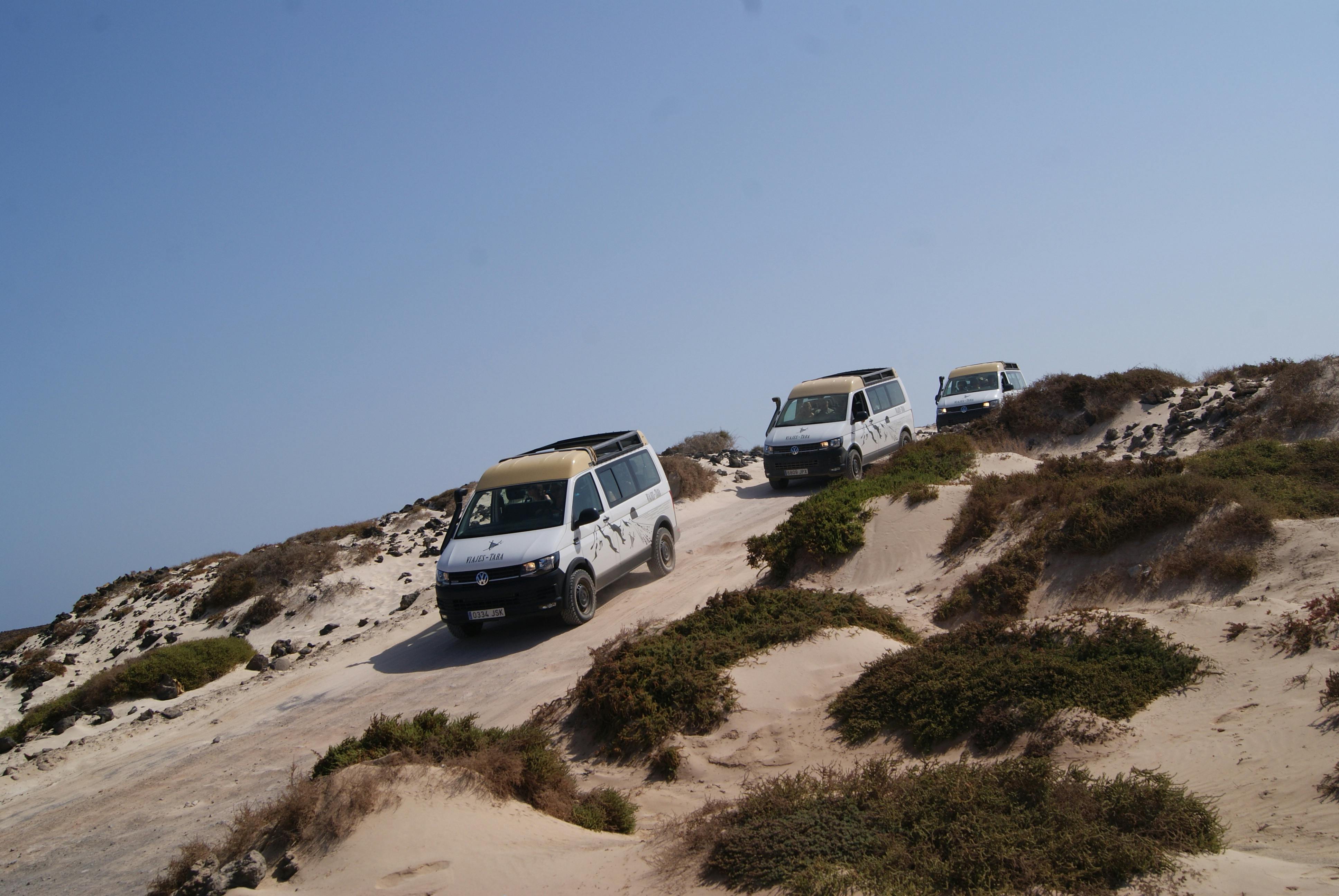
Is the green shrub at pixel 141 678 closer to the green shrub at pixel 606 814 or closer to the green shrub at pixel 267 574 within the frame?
the green shrub at pixel 267 574

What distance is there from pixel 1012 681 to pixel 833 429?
1255 centimetres

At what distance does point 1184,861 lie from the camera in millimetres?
4730

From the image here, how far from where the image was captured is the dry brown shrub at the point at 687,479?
21.7 m

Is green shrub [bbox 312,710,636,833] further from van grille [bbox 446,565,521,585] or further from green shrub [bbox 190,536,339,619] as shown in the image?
green shrub [bbox 190,536,339,619]

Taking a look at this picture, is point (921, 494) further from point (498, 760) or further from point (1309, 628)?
point (498, 760)

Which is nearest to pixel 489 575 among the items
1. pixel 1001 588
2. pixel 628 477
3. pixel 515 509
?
pixel 515 509

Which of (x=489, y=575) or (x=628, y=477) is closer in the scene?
(x=489, y=575)

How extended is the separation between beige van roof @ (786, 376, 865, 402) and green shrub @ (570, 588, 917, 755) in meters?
10.3

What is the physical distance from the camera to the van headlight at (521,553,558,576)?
457 inches

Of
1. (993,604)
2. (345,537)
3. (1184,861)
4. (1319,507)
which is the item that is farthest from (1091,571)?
(345,537)

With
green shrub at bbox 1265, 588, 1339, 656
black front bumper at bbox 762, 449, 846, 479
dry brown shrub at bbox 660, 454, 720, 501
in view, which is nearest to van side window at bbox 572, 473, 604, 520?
black front bumper at bbox 762, 449, 846, 479

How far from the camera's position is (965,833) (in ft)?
16.8

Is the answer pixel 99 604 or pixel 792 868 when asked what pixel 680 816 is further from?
pixel 99 604

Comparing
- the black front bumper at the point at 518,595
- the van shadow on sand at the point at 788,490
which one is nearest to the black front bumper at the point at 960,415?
the van shadow on sand at the point at 788,490
